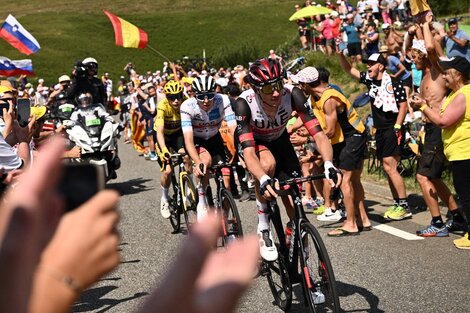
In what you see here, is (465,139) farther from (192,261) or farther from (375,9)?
(375,9)

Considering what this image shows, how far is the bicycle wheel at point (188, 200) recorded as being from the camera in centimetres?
888

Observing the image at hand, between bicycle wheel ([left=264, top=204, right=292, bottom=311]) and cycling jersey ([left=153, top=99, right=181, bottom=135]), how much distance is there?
12.8 feet

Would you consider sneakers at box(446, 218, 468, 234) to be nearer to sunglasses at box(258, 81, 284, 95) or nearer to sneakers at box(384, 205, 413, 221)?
sneakers at box(384, 205, 413, 221)

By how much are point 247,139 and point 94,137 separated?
7.71 m

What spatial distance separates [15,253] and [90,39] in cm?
7299

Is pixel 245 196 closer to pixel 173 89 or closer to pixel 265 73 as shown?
pixel 173 89

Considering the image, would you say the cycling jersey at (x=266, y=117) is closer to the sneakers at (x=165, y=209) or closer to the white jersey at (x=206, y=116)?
the white jersey at (x=206, y=116)

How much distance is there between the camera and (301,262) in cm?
560

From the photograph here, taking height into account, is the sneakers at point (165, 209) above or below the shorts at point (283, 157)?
below

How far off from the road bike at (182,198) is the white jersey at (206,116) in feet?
2.41

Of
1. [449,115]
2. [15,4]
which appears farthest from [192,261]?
[15,4]

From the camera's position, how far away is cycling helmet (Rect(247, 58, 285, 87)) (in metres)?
5.93

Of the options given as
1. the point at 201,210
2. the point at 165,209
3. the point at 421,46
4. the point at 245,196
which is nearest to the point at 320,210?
the point at 245,196

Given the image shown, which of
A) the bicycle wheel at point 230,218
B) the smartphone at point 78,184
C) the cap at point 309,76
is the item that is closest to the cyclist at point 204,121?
the bicycle wheel at point 230,218
